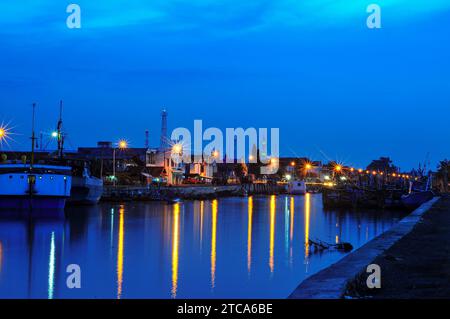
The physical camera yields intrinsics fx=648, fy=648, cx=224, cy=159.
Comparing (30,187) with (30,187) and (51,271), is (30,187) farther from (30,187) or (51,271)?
(51,271)

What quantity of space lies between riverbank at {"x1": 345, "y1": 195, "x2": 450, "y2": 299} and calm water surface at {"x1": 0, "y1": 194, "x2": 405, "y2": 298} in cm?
407

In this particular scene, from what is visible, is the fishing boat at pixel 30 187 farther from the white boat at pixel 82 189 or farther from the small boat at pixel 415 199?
the small boat at pixel 415 199

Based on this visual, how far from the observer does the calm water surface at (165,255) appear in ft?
76.5

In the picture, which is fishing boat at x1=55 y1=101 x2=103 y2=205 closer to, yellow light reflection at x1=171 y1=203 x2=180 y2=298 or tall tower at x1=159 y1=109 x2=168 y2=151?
yellow light reflection at x1=171 y1=203 x2=180 y2=298

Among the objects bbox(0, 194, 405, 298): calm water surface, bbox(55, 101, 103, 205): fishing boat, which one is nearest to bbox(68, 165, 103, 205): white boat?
bbox(55, 101, 103, 205): fishing boat

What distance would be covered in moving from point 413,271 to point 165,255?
56.5ft

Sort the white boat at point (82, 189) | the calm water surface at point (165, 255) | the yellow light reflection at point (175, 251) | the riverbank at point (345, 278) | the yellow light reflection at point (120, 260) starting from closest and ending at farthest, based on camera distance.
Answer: the riverbank at point (345, 278) < the yellow light reflection at point (120, 260) < the calm water surface at point (165, 255) < the yellow light reflection at point (175, 251) < the white boat at point (82, 189)

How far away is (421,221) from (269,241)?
9306 millimetres

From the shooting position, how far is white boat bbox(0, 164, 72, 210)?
58.9 metres

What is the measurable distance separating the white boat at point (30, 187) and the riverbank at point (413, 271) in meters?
39.8

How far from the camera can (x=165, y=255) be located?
33.1 m

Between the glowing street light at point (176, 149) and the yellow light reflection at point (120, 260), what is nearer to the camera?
the yellow light reflection at point (120, 260)

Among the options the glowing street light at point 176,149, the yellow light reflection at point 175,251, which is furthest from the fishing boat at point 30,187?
the glowing street light at point 176,149

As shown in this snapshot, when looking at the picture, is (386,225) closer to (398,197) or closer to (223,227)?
(223,227)
